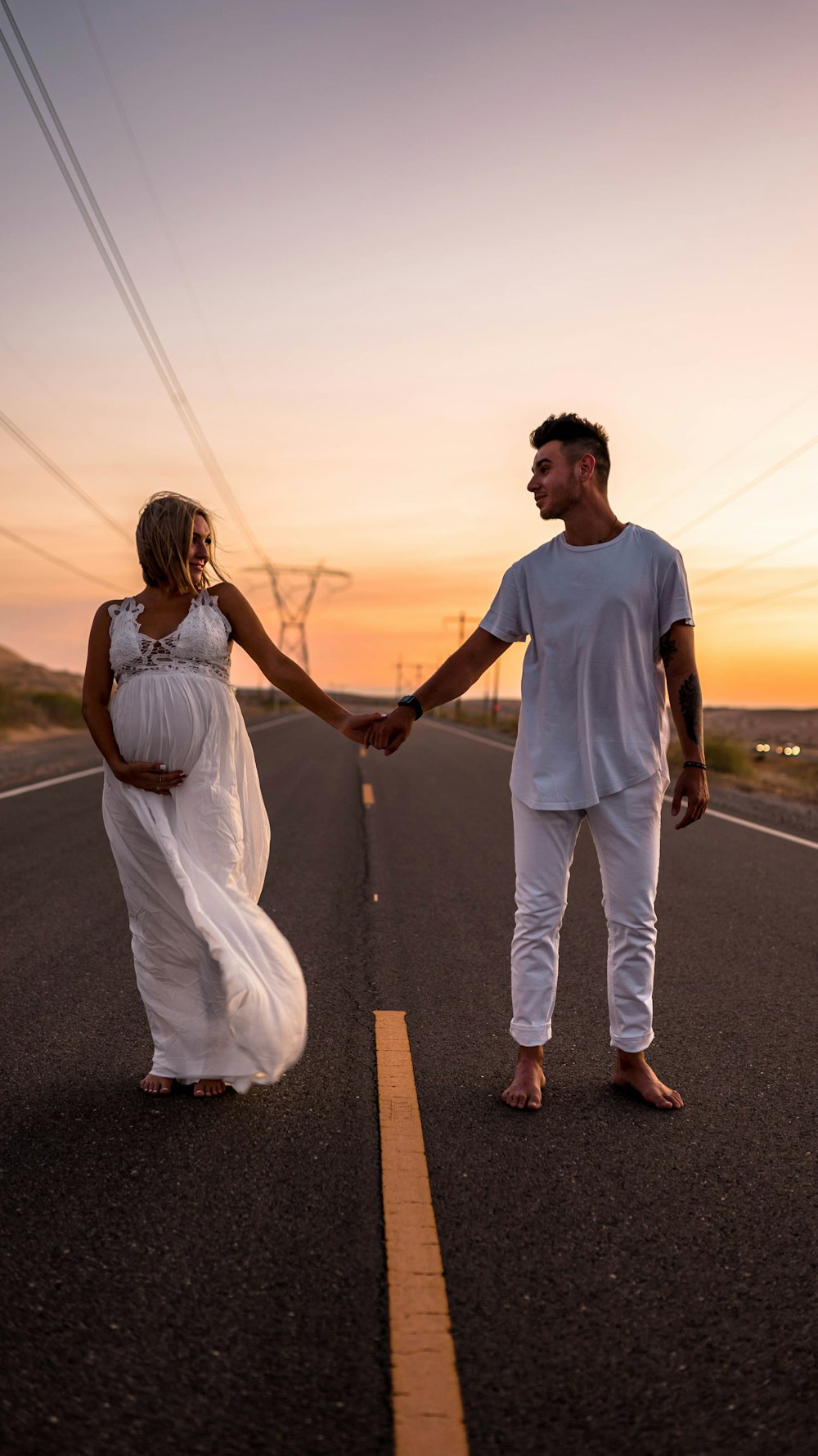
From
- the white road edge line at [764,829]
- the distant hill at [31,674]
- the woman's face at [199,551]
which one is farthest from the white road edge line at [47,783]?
the distant hill at [31,674]

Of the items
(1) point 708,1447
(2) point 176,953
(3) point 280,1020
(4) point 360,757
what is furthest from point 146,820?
(4) point 360,757

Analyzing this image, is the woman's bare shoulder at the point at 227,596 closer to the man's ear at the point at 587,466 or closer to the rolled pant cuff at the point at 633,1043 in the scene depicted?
the man's ear at the point at 587,466

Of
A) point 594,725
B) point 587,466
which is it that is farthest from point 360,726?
point 587,466

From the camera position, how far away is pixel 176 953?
3.50 meters

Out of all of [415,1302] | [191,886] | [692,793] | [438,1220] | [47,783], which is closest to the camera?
[415,1302]

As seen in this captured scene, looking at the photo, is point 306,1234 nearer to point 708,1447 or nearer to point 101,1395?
point 101,1395

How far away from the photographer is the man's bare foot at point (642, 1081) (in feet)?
11.6

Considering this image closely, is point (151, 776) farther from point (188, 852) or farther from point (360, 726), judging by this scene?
point (360, 726)

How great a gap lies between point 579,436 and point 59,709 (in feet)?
92.9

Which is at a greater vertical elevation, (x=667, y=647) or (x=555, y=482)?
(x=555, y=482)

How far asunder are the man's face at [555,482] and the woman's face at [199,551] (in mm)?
1097

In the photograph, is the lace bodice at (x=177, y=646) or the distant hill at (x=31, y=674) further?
the distant hill at (x=31, y=674)

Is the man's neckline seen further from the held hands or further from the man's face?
the held hands

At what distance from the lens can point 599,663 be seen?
3541 millimetres
